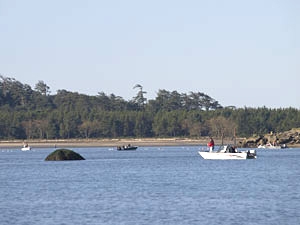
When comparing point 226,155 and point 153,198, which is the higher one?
point 226,155

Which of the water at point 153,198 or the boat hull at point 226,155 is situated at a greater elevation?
the boat hull at point 226,155

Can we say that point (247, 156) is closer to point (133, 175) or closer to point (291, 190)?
point (133, 175)

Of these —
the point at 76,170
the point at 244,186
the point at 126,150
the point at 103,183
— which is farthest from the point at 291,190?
the point at 126,150

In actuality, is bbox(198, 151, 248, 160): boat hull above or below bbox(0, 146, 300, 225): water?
above

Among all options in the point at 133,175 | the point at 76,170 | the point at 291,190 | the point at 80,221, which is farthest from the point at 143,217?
the point at 76,170

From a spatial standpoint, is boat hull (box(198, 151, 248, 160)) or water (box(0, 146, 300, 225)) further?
boat hull (box(198, 151, 248, 160))

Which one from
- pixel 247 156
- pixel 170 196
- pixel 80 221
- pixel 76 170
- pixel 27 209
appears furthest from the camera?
pixel 247 156

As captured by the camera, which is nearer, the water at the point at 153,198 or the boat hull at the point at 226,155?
the water at the point at 153,198

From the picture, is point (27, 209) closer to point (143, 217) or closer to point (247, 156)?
point (143, 217)

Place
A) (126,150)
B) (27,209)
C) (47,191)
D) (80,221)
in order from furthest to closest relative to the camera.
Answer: (126,150), (47,191), (27,209), (80,221)

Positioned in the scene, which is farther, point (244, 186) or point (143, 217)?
point (244, 186)

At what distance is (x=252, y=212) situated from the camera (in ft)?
163

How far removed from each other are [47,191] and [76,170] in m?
32.5

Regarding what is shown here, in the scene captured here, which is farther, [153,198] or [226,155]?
[226,155]
